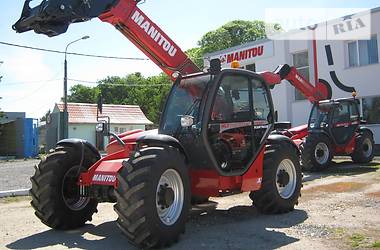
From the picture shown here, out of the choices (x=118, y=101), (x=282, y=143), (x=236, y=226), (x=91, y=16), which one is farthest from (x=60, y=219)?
(x=118, y=101)

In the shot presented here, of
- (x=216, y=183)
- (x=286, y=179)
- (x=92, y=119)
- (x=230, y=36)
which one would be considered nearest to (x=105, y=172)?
(x=216, y=183)

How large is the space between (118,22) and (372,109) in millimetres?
16888

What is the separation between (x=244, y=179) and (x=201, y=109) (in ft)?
4.62

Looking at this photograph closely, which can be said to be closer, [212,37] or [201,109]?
[201,109]

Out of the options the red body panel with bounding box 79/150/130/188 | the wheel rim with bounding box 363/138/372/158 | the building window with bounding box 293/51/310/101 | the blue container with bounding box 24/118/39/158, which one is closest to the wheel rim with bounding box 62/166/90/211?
the red body panel with bounding box 79/150/130/188

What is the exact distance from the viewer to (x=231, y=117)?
7.73m

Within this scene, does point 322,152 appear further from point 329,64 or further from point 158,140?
point 158,140

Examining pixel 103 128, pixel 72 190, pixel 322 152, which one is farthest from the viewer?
pixel 322 152

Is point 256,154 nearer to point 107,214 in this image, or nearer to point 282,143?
point 282,143

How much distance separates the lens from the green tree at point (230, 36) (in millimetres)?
63688

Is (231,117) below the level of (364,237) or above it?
above

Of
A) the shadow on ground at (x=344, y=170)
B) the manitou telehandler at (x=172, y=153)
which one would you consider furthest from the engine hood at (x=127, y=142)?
the shadow on ground at (x=344, y=170)

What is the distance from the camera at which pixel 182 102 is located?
764 centimetres

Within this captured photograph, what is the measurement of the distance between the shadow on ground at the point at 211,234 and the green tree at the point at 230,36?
2216 inches
